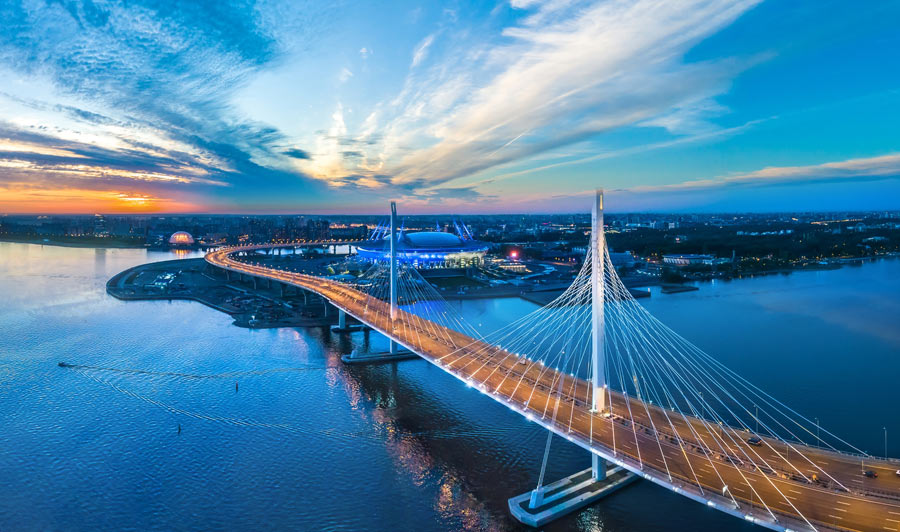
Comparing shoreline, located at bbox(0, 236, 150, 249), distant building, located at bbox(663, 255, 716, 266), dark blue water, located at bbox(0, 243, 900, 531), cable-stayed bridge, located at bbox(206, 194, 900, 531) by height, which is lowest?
dark blue water, located at bbox(0, 243, 900, 531)

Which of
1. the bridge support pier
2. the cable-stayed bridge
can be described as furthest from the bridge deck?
the bridge support pier

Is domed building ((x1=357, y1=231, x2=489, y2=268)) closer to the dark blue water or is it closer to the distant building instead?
the distant building

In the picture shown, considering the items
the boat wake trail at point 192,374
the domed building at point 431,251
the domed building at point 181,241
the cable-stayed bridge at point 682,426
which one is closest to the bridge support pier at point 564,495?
the cable-stayed bridge at point 682,426

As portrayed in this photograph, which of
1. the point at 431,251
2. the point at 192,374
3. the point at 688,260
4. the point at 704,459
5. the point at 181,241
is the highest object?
the point at 431,251

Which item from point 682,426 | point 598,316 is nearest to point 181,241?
point 598,316

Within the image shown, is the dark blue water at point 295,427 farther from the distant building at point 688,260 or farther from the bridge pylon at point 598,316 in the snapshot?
the distant building at point 688,260

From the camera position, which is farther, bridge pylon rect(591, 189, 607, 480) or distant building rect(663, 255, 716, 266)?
distant building rect(663, 255, 716, 266)

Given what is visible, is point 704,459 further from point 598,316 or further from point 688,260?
point 688,260
